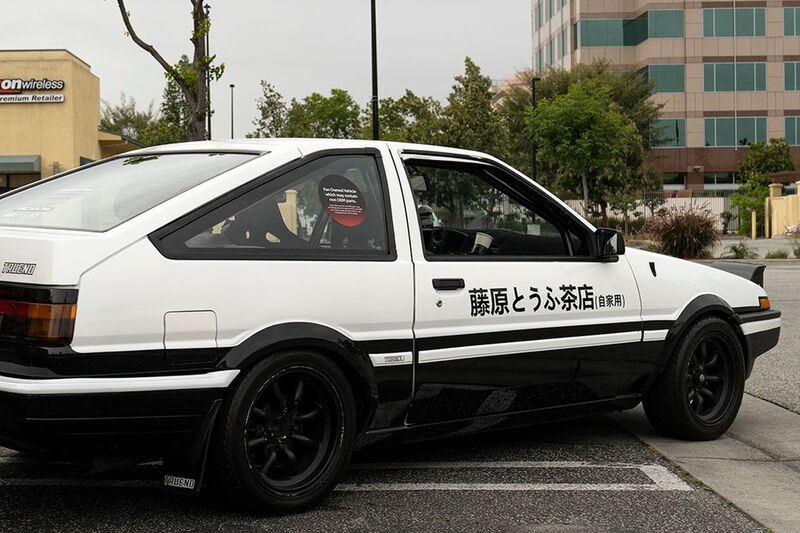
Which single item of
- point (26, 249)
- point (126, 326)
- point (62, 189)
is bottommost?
point (126, 326)

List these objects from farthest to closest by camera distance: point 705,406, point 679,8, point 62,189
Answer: point 679,8
point 705,406
point 62,189

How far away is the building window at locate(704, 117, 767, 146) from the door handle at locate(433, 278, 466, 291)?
229 feet

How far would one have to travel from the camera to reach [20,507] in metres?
4.42

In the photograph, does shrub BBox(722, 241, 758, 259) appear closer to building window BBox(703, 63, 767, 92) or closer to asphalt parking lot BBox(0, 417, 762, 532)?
asphalt parking lot BBox(0, 417, 762, 532)

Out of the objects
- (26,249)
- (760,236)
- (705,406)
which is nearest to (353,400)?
(26,249)

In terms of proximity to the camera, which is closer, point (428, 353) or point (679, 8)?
point (428, 353)

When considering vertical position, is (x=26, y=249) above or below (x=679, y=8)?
below

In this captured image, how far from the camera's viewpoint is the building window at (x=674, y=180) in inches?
2827

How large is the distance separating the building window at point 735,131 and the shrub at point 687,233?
44361 mm

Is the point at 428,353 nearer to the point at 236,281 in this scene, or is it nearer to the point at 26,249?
the point at 236,281

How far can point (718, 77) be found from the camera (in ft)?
232

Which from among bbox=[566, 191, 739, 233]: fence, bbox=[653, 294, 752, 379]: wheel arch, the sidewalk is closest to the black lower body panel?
the sidewalk

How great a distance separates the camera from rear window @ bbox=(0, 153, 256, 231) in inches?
166

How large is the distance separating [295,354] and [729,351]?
2959 millimetres
